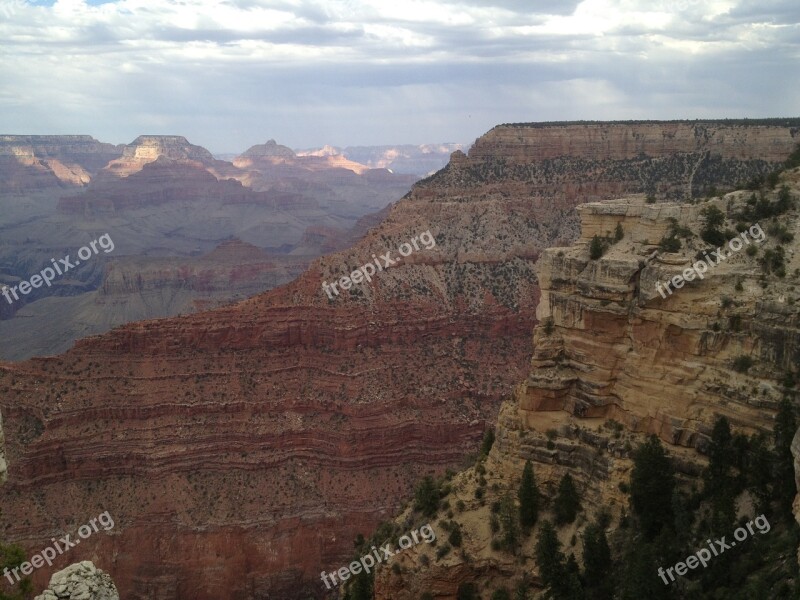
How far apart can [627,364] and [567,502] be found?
5.24 metres

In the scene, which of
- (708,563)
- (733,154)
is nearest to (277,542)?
(708,563)

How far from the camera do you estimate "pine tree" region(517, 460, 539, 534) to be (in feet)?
93.1

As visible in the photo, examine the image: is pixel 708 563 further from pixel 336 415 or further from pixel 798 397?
pixel 336 415

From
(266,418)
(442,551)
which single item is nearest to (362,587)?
(442,551)

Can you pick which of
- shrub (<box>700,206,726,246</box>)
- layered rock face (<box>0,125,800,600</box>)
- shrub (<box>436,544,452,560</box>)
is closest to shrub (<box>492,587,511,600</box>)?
shrub (<box>436,544,452,560</box>)

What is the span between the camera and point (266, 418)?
57.7 metres

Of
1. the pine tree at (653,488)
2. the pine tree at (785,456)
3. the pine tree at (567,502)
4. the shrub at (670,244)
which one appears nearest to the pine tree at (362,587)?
the pine tree at (567,502)

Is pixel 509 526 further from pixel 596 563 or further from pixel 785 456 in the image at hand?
pixel 785 456

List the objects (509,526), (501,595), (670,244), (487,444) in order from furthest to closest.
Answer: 1. (487,444)
2. (509,526)
3. (501,595)
4. (670,244)

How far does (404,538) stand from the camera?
31375mm

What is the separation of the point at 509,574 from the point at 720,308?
38.5 ft

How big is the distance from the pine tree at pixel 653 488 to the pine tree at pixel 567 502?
292 cm

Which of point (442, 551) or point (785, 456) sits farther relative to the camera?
point (442, 551)

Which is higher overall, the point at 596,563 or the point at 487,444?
the point at 487,444
